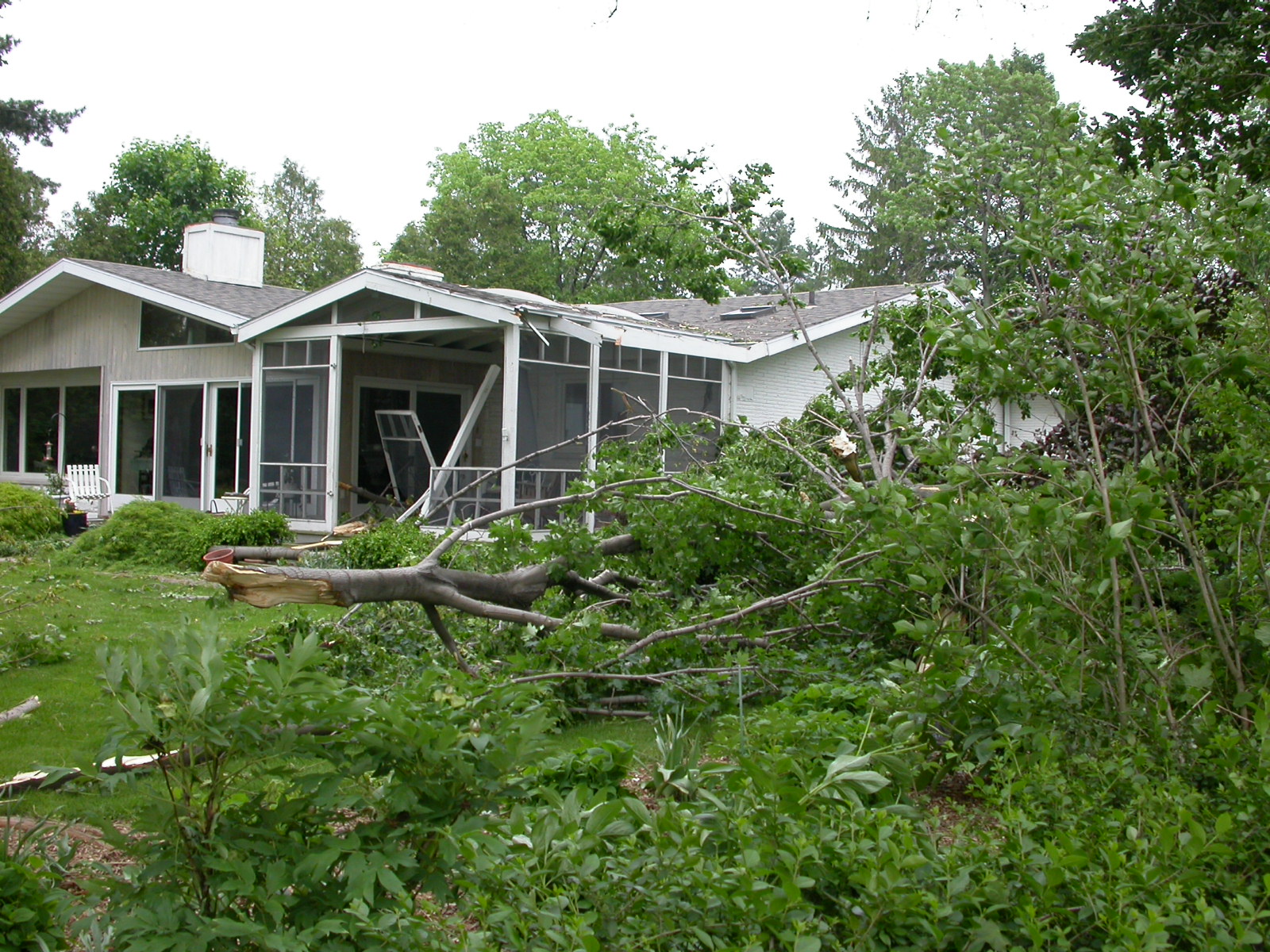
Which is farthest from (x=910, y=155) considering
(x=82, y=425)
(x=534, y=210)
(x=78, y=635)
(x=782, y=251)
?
(x=78, y=635)

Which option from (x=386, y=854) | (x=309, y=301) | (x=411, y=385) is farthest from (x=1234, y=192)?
(x=411, y=385)

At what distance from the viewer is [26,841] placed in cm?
326

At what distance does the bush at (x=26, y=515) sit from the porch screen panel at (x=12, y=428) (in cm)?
622

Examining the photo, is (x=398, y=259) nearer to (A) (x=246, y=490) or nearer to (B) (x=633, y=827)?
(A) (x=246, y=490)

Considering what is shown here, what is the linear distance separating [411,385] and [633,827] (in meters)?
16.6

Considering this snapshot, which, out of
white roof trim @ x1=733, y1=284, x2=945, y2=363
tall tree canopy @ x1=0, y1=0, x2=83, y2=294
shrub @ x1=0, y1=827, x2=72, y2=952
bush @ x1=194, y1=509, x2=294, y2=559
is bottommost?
shrub @ x1=0, y1=827, x2=72, y2=952

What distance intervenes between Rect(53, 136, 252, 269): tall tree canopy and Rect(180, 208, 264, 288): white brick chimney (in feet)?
83.6

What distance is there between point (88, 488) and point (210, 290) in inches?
160

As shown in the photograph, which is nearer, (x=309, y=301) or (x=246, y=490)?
(x=309, y=301)

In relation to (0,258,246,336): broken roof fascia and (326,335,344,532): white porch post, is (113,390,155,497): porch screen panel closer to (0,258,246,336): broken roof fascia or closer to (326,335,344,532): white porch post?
(0,258,246,336): broken roof fascia

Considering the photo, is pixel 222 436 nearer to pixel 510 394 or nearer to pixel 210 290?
pixel 210 290

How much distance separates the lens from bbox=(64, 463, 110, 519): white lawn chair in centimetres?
1997

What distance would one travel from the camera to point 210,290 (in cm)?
1995

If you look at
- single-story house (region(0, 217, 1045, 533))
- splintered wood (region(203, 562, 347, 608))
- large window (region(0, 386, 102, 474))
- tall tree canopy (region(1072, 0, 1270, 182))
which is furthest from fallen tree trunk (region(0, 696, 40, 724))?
large window (region(0, 386, 102, 474))
